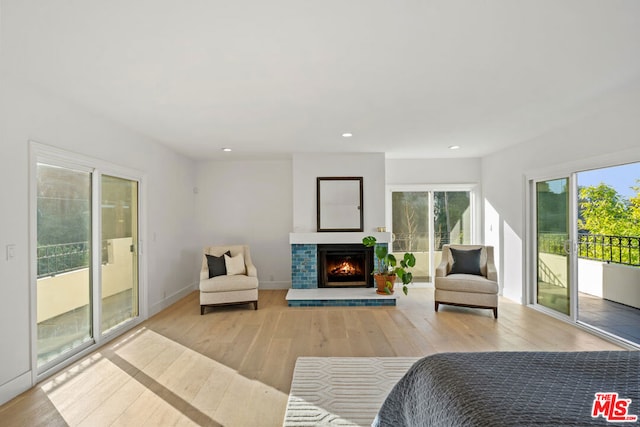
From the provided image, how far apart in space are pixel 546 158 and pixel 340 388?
4.05 m

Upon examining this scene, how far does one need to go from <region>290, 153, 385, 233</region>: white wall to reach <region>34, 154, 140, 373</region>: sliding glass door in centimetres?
257

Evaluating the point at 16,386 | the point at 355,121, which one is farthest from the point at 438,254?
the point at 16,386

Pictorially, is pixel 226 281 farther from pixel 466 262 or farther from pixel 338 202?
pixel 466 262

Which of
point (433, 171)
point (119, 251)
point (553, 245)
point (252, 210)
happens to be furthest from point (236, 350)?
point (433, 171)

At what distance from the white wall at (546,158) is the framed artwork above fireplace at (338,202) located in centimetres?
232

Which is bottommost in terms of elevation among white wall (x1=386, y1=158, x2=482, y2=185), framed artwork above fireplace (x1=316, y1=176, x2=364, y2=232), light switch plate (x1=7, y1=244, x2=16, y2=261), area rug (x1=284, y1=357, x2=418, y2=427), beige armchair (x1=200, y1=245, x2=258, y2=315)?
area rug (x1=284, y1=357, x2=418, y2=427)

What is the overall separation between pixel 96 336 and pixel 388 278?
390cm

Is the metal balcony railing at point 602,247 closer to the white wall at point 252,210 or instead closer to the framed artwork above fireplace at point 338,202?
the framed artwork above fireplace at point 338,202

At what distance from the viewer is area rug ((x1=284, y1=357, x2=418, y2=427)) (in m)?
2.23

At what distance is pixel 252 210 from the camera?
6.46 metres

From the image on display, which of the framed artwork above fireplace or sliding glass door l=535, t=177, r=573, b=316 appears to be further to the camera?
the framed artwork above fireplace

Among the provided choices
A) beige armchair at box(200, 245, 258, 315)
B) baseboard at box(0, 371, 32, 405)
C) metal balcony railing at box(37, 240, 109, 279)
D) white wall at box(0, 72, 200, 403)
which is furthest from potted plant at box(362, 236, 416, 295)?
baseboard at box(0, 371, 32, 405)

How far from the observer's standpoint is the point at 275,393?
256 cm

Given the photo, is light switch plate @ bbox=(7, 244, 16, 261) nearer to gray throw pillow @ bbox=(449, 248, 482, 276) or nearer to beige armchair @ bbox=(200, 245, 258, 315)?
beige armchair @ bbox=(200, 245, 258, 315)
